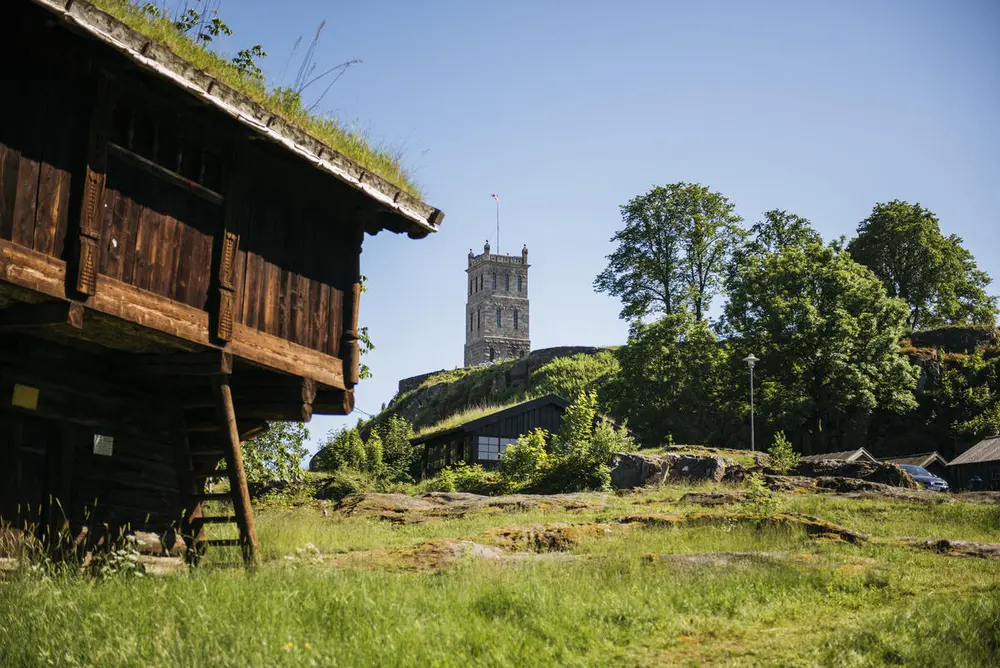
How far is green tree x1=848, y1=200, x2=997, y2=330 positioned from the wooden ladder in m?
49.8

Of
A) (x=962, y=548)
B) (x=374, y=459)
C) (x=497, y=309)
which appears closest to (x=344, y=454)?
(x=374, y=459)

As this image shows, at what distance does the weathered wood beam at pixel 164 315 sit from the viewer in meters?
8.91

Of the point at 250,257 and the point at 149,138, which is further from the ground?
the point at 149,138

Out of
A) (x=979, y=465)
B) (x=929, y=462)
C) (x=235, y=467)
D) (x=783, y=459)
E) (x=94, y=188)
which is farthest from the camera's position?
(x=929, y=462)

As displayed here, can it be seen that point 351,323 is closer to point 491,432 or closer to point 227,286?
point 227,286

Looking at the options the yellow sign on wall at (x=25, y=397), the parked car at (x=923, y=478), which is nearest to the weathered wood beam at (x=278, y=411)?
the yellow sign on wall at (x=25, y=397)

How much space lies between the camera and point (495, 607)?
26.3ft

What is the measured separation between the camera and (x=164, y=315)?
33.9 ft

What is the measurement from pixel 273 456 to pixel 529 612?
483 inches

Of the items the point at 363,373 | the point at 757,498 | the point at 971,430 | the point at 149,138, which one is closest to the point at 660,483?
the point at 757,498

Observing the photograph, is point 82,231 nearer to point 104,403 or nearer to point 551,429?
point 104,403

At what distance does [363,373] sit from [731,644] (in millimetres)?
12635

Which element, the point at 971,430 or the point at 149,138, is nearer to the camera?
the point at 149,138

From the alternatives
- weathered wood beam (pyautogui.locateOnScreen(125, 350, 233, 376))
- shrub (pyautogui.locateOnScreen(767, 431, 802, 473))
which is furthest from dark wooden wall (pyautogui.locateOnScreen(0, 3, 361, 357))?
shrub (pyautogui.locateOnScreen(767, 431, 802, 473))
